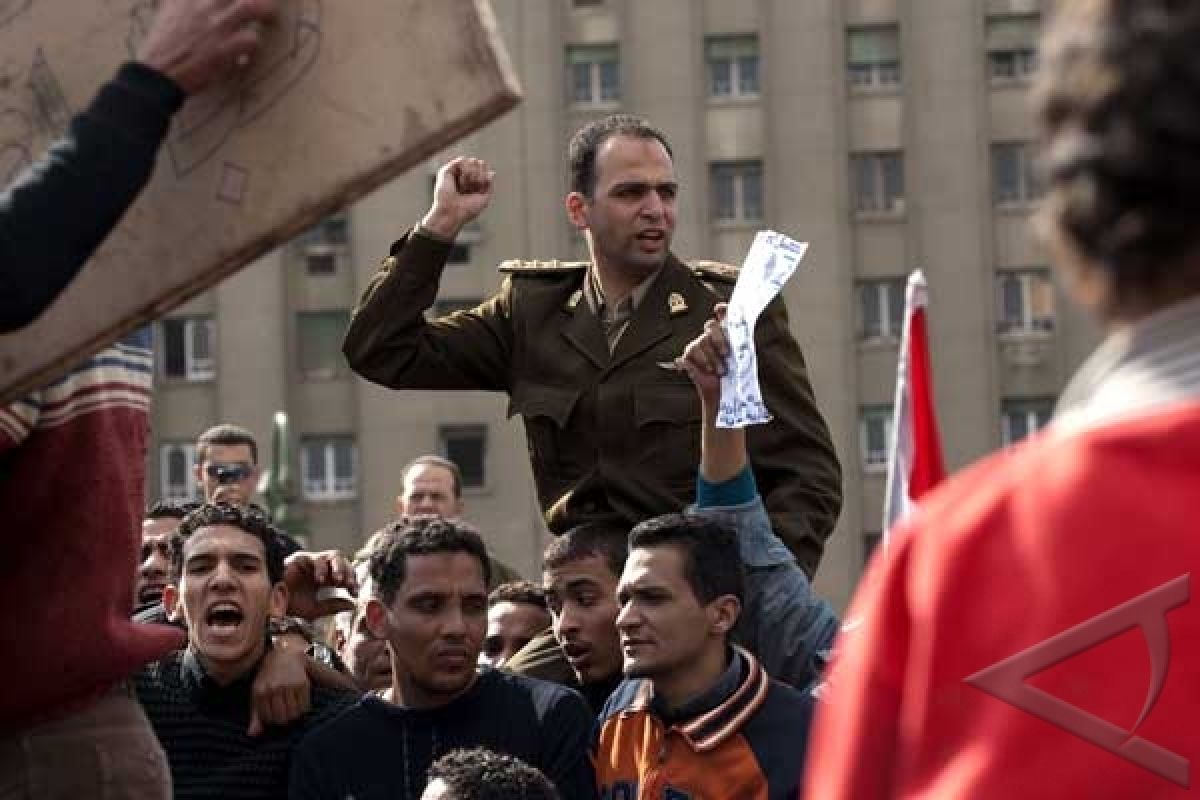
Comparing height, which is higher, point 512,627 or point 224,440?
point 224,440

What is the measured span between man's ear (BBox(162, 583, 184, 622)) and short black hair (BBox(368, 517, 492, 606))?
821 mm

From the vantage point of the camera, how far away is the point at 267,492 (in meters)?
40.4

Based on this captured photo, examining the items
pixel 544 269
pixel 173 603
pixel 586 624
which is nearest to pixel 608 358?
pixel 544 269

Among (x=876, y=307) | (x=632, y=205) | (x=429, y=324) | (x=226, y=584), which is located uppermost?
(x=876, y=307)

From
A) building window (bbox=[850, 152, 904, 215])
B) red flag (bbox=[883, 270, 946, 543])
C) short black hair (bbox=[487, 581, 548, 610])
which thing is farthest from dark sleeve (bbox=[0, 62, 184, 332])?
building window (bbox=[850, 152, 904, 215])

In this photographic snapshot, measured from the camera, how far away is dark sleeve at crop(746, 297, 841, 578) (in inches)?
Answer: 288

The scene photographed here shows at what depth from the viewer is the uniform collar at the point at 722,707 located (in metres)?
6.65

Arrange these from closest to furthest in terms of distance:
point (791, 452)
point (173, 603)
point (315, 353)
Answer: point (791, 452), point (173, 603), point (315, 353)

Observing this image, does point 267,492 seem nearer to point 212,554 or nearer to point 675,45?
point 675,45

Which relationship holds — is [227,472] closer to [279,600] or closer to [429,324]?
[279,600]

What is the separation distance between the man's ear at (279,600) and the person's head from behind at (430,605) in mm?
423

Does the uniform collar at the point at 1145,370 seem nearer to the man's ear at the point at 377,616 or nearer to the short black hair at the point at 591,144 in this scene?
the short black hair at the point at 591,144

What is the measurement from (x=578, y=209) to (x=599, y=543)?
86 centimetres

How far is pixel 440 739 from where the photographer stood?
7219 mm
